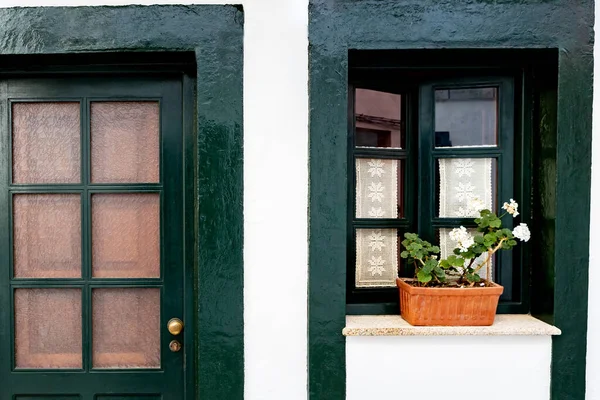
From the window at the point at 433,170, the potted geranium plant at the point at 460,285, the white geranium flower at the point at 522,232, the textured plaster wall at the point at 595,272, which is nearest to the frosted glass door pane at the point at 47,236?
the window at the point at 433,170

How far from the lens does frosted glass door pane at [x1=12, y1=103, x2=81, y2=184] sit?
2.28 meters

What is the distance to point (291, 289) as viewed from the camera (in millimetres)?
2141

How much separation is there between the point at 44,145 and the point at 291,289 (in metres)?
1.43

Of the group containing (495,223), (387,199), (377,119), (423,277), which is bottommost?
(423,277)

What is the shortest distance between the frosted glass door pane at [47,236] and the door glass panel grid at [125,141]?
0.21 m

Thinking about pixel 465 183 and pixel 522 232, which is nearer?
pixel 522 232

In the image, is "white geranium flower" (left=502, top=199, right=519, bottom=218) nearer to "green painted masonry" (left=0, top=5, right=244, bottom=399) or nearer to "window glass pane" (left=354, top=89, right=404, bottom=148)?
"window glass pane" (left=354, top=89, right=404, bottom=148)

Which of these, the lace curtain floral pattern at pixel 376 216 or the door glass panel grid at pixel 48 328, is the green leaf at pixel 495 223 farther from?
the door glass panel grid at pixel 48 328

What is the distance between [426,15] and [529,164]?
90 cm

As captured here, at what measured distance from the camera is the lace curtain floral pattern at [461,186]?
2311 millimetres

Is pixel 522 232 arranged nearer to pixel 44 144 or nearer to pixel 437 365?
pixel 437 365

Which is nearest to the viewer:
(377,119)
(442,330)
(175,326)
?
(442,330)

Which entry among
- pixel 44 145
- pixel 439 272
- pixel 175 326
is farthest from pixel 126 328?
pixel 439 272

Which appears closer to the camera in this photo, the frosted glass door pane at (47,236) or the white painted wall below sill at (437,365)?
the white painted wall below sill at (437,365)
